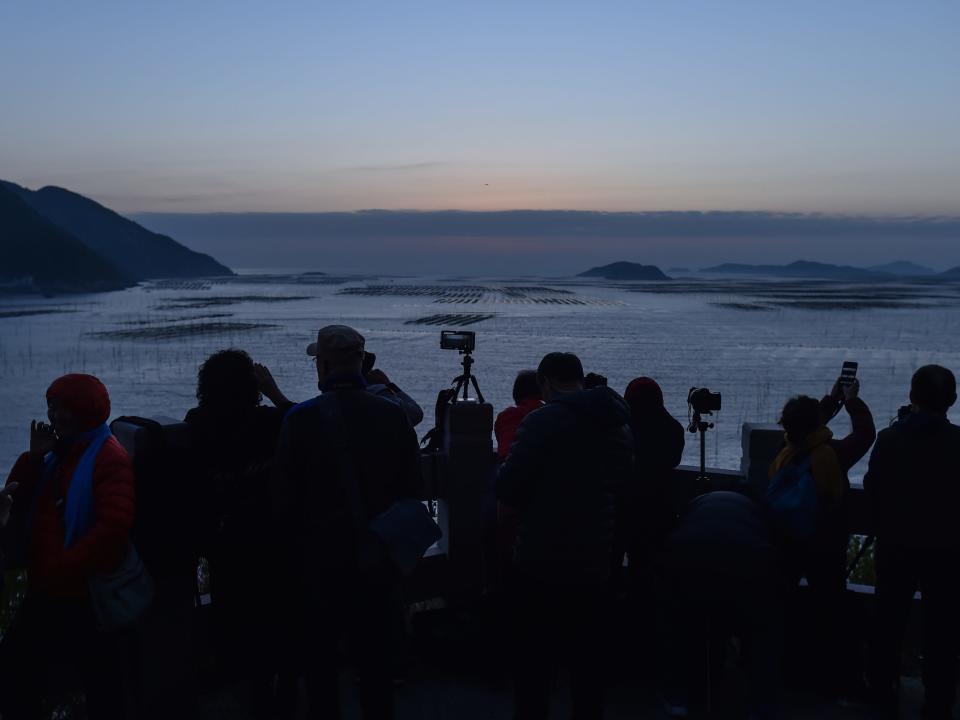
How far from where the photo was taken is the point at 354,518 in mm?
3744

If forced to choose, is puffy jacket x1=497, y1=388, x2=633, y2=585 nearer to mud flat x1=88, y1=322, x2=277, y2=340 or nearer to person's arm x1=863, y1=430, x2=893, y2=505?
person's arm x1=863, y1=430, x2=893, y2=505

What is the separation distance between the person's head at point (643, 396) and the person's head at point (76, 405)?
2.47m

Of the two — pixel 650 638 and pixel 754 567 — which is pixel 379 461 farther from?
pixel 650 638

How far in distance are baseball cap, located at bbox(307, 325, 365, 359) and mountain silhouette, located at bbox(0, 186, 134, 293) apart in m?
171

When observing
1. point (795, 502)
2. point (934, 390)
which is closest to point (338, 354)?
point (795, 502)

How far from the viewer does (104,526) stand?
11.3 ft

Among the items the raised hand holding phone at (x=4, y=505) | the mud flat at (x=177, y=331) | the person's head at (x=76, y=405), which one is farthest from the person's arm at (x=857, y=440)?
the mud flat at (x=177, y=331)

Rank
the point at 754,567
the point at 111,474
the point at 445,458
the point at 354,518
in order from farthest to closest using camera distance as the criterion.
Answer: the point at 445,458
the point at 754,567
the point at 354,518
the point at 111,474

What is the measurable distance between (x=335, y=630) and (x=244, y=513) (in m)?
0.63

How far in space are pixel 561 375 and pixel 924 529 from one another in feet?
6.31

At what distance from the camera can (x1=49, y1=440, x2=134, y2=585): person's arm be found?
11.3 feet

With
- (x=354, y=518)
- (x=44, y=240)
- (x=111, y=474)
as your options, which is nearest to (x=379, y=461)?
(x=354, y=518)

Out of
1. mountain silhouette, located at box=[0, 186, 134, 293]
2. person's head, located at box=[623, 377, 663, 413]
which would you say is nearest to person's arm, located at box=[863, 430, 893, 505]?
person's head, located at box=[623, 377, 663, 413]

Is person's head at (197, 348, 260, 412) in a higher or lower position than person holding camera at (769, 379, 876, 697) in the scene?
higher
